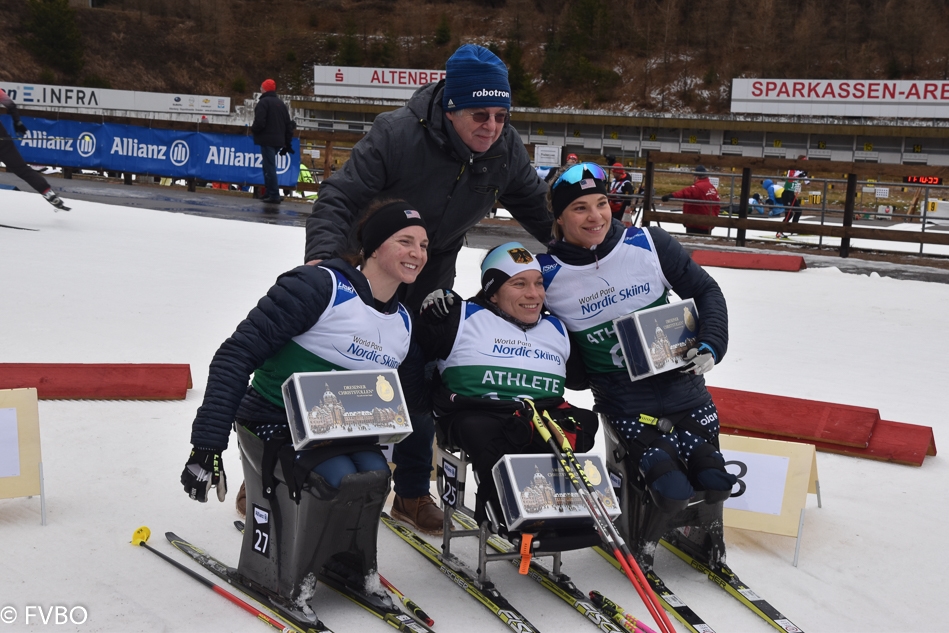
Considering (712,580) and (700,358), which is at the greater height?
(700,358)

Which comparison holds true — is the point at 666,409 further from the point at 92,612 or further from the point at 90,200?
the point at 90,200

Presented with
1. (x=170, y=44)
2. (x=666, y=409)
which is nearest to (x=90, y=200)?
(x=666, y=409)

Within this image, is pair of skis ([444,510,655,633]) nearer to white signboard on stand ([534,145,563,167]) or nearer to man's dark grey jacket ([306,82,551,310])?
man's dark grey jacket ([306,82,551,310])

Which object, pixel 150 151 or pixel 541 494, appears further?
pixel 150 151

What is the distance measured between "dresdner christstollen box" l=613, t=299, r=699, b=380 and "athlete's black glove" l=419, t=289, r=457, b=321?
64 cm

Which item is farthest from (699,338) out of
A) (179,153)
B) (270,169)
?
(179,153)

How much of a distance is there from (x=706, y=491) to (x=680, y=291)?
2.65ft

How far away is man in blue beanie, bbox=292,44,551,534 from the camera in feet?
12.1

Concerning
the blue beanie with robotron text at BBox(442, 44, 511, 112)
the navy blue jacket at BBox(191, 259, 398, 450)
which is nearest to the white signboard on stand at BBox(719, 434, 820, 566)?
the blue beanie with robotron text at BBox(442, 44, 511, 112)

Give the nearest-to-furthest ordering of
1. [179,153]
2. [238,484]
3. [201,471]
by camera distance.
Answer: [201,471]
[238,484]
[179,153]

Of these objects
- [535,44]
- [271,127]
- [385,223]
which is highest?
[535,44]

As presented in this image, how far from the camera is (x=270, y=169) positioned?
15633 mm

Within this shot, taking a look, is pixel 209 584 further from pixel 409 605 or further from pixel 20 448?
pixel 20 448

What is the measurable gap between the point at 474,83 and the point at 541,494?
5.24 ft
